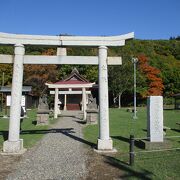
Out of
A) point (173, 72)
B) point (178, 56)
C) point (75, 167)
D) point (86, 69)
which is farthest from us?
point (178, 56)

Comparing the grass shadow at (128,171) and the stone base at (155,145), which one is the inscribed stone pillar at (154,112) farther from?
the grass shadow at (128,171)

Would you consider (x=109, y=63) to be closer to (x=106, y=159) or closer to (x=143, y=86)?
(x=106, y=159)

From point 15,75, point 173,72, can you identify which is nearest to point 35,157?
point 15,75

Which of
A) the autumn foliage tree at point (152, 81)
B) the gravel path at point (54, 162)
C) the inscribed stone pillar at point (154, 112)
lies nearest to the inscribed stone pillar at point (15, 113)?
the gravel path at point (54, 162)

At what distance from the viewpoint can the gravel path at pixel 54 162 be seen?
7.54 metres

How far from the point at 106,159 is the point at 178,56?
7719 cm

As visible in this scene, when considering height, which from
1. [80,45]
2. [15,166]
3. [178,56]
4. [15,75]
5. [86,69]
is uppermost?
[178,56]

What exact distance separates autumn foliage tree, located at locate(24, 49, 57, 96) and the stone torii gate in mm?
36099

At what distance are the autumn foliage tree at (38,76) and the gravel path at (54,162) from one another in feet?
116

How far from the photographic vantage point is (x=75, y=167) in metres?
8.33

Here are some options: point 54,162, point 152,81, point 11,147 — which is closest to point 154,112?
point 54,162

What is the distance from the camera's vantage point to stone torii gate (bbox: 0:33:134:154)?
10.9 meters

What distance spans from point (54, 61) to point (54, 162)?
12.8 feet

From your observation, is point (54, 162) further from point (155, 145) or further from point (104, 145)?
point (155, 145)
